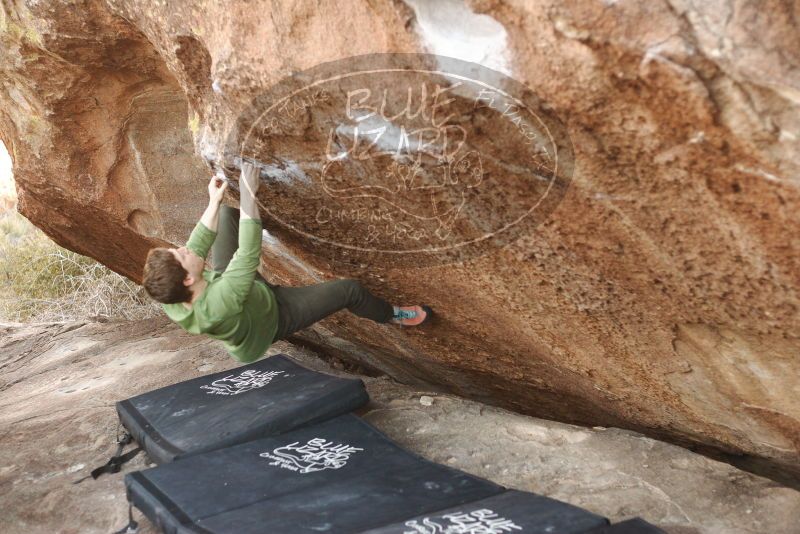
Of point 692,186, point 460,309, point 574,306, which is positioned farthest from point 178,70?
point 692,186

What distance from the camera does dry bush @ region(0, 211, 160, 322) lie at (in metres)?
7.12

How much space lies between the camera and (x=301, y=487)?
9.13ft

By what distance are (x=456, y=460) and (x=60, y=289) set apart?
6.11 metres

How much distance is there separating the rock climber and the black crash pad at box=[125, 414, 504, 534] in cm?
48

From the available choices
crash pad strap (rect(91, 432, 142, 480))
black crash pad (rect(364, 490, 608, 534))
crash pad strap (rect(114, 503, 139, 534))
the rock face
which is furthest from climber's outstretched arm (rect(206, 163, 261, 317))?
black crash pad (rect(364, 490, 608, 534))

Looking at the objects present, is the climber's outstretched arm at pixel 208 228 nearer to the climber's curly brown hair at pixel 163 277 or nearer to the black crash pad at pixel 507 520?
the climber's curly brown hair at pixel 163 277

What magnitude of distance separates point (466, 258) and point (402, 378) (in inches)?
81.8

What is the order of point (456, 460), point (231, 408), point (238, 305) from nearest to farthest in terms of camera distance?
point (238, 305) → point (456, 460) → point (231, 408)

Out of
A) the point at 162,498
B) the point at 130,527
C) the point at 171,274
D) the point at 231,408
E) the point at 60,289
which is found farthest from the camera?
the point at 60,289

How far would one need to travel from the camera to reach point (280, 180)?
3.07 metres

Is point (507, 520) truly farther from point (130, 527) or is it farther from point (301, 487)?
point (130, 527)

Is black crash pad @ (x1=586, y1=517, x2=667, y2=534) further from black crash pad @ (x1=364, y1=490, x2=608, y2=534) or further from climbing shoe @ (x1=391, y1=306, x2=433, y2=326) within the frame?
climbing shoe @ (x1=391, y1=306, x2=433, y2=326)

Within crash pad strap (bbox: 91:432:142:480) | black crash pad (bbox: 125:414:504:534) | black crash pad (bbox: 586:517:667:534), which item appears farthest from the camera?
crash pad strap (bbox: 91:432:142:480)

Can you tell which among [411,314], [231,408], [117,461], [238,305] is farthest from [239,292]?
[117,461]
